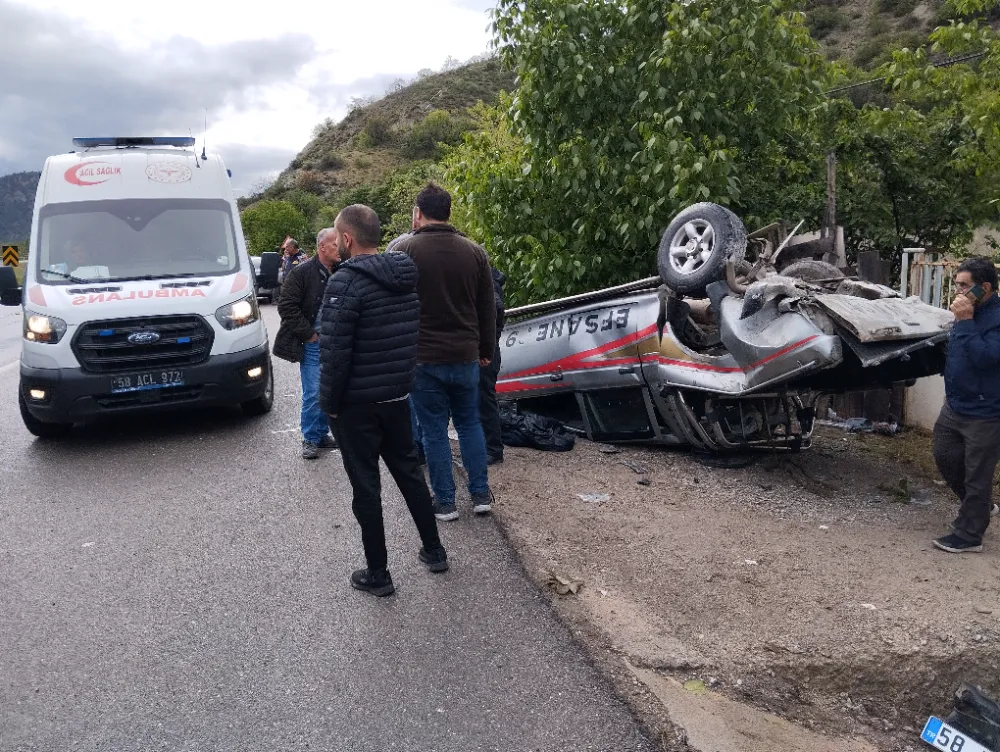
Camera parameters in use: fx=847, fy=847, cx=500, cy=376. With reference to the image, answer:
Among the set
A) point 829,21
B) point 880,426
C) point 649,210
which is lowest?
point 880,426

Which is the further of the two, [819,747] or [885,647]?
[885,647]

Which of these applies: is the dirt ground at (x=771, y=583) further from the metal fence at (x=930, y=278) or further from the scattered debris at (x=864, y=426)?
the metal fence at (x=930, y=278)

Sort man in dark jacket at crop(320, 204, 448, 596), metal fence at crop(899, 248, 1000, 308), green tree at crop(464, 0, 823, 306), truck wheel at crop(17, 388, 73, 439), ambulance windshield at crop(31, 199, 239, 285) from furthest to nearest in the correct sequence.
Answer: green tree at crop(464, 0, 823, 306), ambulance windshield at crop(31, 199, 239, 285), truck wheel at crop(17, 388, 73, 439), metal fence at crop(899, 248, 1000, 308), man in dark jacket at crop(320, 204, 448, 596)

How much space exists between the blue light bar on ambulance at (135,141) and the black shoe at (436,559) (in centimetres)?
648

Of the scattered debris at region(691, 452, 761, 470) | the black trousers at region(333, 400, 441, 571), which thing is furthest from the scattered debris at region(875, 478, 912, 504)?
the black trousers at region(333, 400, 441, 571)

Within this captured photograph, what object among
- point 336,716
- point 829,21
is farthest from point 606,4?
point 829,21

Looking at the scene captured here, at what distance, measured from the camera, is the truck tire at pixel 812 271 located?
6.43m

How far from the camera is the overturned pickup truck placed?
17.1 ft

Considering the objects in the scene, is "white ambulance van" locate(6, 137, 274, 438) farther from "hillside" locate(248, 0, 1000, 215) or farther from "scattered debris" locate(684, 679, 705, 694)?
"hillside" locate(248, 0, 1000, 215)

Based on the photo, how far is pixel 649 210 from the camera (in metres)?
7.84

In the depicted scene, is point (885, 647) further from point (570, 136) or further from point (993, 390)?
point (570, 136)

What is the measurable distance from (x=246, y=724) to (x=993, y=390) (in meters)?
4.05

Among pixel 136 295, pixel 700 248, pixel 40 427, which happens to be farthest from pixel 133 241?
pixel 700 248

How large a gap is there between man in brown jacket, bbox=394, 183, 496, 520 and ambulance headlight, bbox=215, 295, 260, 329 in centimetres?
270
